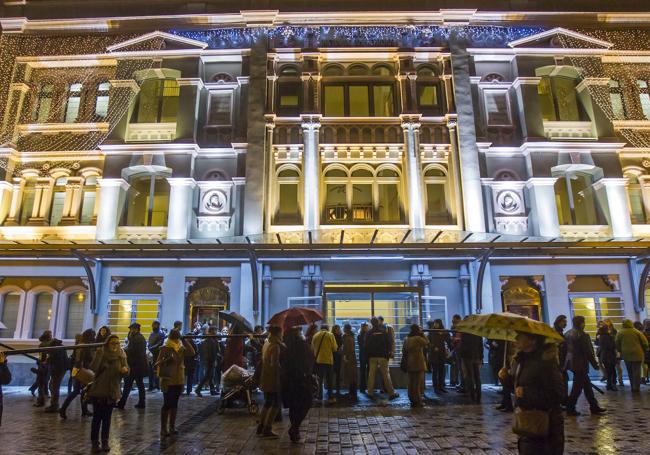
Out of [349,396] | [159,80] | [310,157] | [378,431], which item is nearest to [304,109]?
[310,157]

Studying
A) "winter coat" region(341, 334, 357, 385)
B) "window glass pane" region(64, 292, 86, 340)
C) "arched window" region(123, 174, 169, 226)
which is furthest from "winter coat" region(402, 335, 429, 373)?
"window glass pane" region(64, 292, 86, 340)

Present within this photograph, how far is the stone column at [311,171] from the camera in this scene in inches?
761

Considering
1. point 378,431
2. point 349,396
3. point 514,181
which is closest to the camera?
point 378,431

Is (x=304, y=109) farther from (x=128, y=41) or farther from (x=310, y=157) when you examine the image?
(x=128, y=41)

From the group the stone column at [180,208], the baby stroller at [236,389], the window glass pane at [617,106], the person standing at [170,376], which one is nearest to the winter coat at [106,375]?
the person standing at [170,376]

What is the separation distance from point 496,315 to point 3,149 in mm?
20846

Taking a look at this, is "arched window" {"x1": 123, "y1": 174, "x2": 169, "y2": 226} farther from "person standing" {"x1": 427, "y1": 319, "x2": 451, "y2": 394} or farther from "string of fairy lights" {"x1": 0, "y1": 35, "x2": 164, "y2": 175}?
"person standing" {"x1": 427, "y1": 319, "x2": 451, "y2": 394}

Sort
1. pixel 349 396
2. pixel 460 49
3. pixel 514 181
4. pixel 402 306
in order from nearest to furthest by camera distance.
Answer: pixel 349 396 < pixel 402 306 < pixel 514 181 < pixel 460 49

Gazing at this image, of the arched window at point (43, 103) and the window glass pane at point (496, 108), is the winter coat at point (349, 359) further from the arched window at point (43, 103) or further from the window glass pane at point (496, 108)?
the arched window at point (43, 103)

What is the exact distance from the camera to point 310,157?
20.0 metres

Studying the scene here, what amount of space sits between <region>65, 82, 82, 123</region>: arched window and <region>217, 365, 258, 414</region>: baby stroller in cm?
1503

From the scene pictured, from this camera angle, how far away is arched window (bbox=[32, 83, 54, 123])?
21125 mm

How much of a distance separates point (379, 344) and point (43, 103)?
18.1 meters

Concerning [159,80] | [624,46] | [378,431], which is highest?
[624,46]
